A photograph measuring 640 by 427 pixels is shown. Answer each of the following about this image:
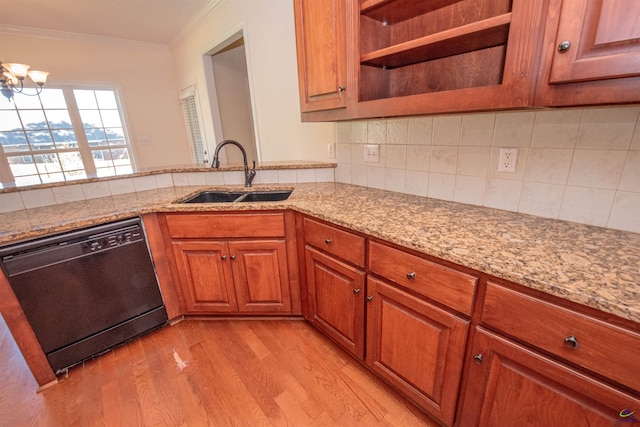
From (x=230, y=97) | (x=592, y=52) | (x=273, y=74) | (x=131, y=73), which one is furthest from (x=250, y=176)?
(x=131, y=73)

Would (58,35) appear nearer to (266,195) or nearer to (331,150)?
(266,195)

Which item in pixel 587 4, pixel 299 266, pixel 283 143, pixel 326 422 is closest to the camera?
pixel 587 4

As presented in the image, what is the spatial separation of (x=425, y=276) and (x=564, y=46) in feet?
2.55

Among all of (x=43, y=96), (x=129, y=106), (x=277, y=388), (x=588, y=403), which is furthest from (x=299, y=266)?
(x=43, y=96)

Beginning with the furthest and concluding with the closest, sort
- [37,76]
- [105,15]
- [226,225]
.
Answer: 1. [105,15]
2. [37,76]
3. [226,225]

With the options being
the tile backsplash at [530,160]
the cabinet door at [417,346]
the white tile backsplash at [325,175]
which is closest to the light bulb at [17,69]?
the white tile backsplash at [325,175]

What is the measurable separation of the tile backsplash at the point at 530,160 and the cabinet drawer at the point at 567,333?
1.91ft

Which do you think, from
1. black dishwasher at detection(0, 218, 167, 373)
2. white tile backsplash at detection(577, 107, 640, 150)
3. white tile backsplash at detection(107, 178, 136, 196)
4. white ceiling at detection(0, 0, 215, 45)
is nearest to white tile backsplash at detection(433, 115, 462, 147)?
white tile backsplash at detection(577, 107, 640, 150)

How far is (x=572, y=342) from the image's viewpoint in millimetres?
701

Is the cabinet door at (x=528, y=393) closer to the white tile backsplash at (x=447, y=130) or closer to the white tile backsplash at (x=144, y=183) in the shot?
the white tile backsplash at (x=447, y=130)

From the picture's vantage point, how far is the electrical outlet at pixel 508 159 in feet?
3.89

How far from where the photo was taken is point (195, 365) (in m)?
1.54

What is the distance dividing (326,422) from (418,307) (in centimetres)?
71

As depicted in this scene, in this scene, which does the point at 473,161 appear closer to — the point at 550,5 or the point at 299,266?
the point at 550,5
